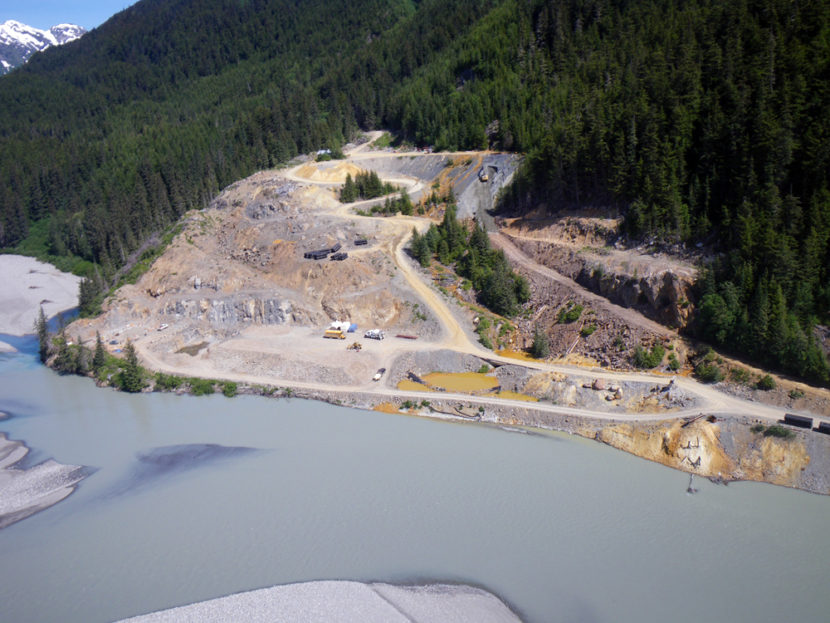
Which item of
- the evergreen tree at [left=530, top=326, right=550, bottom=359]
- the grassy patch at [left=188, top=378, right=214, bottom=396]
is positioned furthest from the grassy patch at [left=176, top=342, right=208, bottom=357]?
the evergreen tree at [left=530, top=326, right=550, bottom=359]

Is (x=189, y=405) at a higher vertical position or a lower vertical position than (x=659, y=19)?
lower

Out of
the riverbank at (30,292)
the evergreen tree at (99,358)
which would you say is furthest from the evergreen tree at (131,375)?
the riverbank at (30,292)

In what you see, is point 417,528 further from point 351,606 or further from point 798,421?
point 798,421

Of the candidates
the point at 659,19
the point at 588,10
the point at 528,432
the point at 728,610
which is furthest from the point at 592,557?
the point at 588,10

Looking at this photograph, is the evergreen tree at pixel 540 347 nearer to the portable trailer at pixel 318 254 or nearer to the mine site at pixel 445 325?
the mine site at pixel 445 325

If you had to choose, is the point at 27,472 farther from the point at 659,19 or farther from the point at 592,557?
the point at 659,19

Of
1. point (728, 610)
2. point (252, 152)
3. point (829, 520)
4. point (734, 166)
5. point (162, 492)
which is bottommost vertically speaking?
point (829, 520)

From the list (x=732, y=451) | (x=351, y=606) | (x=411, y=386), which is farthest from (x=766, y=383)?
(x=351, y=606)
